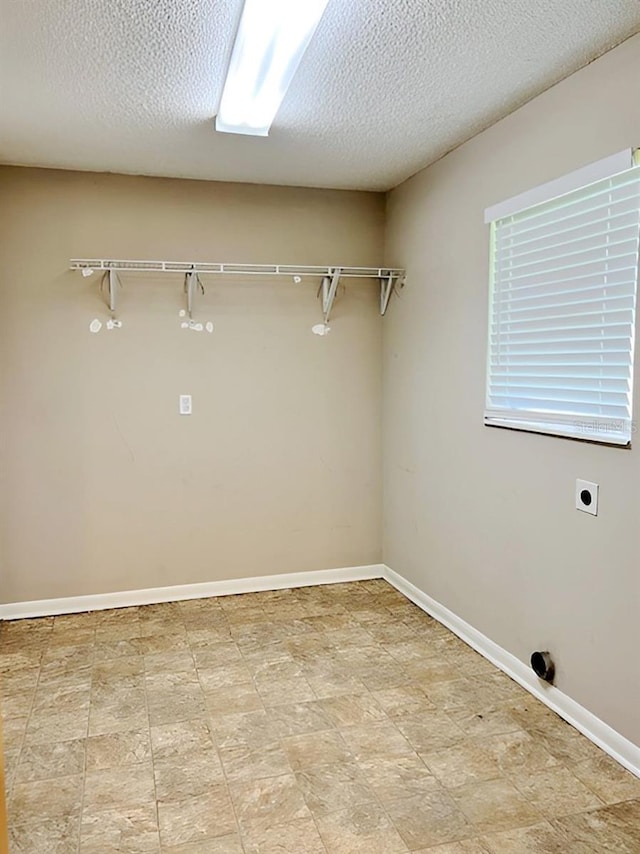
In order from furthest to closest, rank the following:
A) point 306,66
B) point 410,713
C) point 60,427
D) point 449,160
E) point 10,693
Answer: point 60,427 → point 449,160 → point 10,693 → point 410,713 → point 306,66

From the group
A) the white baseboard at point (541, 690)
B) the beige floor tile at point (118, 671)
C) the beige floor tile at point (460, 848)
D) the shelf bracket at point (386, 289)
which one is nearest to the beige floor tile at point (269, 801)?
the beige floor tile at point (460, 848)

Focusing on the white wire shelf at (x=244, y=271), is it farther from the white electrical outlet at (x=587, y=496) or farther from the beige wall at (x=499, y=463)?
the white electrical outlet at (x=587, y=496)

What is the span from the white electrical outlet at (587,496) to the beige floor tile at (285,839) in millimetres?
1371

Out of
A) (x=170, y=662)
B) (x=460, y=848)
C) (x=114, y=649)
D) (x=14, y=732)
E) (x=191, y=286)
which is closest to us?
(x=460, y=848)

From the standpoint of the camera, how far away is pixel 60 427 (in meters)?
3.46

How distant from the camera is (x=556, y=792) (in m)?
2.01

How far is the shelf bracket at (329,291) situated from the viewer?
3.68 m

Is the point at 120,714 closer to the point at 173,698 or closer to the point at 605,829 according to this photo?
the point at 173,698

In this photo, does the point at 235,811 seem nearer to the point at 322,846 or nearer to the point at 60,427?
the point at 322,846

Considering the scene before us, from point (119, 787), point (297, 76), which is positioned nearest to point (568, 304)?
point (297, 76)

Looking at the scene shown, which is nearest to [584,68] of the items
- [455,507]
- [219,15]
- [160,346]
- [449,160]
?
[449,160]

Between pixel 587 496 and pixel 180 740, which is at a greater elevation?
pixel 587 496

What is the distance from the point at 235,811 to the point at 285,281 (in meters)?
2.70

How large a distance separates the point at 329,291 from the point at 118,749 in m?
2.54
